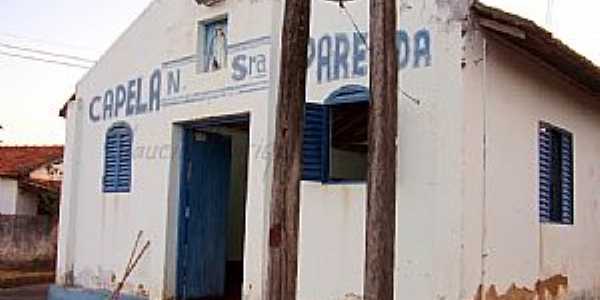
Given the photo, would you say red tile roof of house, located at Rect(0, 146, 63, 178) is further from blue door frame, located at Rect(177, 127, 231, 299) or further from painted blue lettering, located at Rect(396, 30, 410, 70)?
painted blue lettering, located at Rect(396, 30, 410, 70)

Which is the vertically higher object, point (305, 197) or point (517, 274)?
point (305, 197)

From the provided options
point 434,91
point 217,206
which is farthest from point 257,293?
point 434,91

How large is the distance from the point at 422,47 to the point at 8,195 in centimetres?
1859

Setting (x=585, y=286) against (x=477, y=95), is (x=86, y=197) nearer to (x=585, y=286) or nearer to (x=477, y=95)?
(x=477, y=95)

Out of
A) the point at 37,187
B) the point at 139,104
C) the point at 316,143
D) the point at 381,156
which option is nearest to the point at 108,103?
the point at 139,104

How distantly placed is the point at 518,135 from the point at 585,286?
3299mm

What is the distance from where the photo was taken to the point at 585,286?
37.5ft

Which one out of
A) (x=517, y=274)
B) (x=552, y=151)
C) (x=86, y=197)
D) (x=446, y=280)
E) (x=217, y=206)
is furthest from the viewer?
(x=86, y=197)

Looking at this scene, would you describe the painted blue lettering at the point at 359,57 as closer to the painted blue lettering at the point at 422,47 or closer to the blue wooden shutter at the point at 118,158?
the painted blue lettering at the point at 422,47

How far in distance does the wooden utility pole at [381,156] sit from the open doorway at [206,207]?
4839mm

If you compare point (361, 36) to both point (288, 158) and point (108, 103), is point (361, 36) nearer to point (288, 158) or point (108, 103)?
point (288, 158)

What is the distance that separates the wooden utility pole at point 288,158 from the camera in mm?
5934

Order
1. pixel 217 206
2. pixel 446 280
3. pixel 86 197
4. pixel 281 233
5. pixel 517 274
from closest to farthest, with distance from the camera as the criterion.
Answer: pixel 281 233 → pixel 446 280 → pixel 517 274 → pixel 217 206 → pixel 86 197

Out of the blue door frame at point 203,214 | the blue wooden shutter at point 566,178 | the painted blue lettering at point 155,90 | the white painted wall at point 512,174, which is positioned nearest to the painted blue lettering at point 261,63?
the blue door frame at point 203,214
